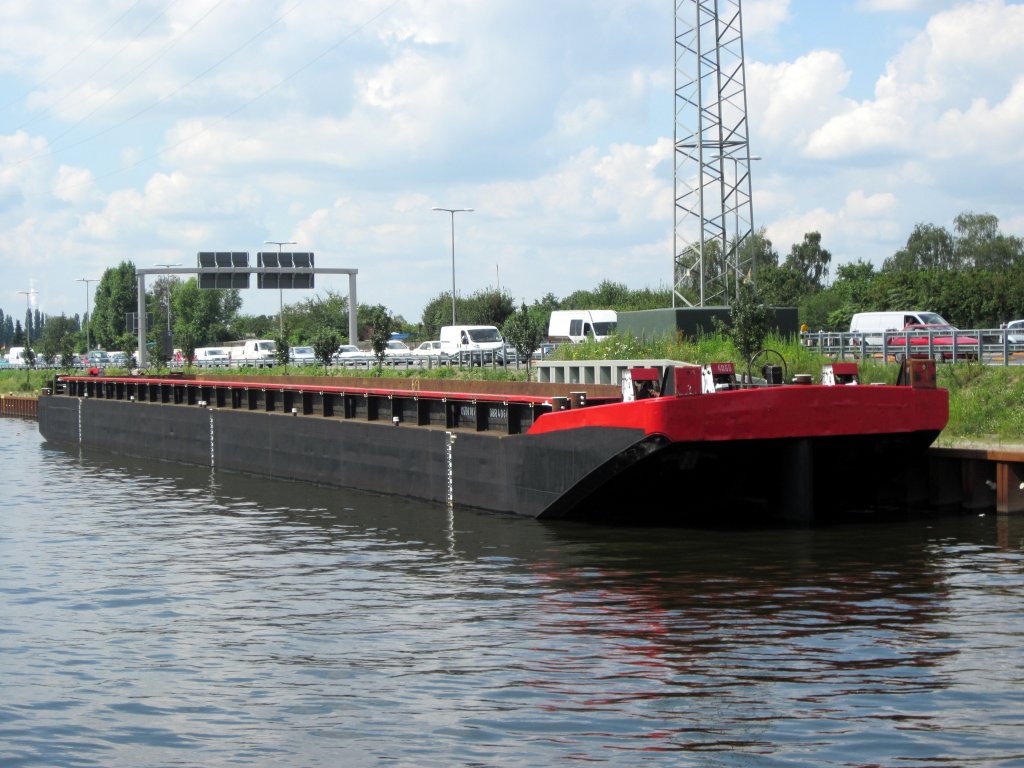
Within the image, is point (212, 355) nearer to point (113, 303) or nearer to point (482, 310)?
point (482, 310)

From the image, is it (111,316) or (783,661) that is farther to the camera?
(111,316)

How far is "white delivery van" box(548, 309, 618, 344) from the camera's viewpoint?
52.4m

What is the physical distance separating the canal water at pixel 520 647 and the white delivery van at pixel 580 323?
32581 mm

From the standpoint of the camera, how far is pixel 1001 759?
339 inches

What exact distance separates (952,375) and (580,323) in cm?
2914

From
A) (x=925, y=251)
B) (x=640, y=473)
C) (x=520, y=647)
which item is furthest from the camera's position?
(x=925, y=251)

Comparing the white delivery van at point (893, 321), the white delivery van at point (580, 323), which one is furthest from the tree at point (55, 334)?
the white delivery van at point (893, 321)

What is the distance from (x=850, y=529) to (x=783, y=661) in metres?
7.66

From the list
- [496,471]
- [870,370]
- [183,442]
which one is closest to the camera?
[496,471]

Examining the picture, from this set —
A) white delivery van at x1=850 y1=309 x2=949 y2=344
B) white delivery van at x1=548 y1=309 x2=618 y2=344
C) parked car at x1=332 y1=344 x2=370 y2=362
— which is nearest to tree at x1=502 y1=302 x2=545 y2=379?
white delivery van at x1=548 y1=309 x2=618 y2=344

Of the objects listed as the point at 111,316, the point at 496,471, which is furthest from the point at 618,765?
the point at 111,316

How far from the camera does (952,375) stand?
25406mm

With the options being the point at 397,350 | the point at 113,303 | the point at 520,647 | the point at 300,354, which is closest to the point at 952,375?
the point at 520,647

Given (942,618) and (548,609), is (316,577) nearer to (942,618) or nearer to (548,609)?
(548,609)
